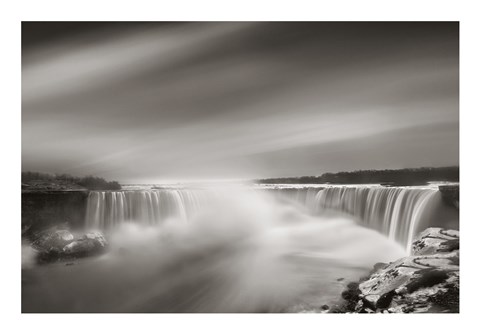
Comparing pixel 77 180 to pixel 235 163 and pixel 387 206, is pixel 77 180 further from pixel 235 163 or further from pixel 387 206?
pixel 387 206

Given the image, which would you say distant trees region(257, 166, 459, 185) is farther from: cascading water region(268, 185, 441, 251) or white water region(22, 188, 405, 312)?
white water region(22, 188, 405, 312)

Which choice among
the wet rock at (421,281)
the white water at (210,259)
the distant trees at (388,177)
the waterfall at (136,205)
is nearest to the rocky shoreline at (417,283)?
the wet rock at (421,281)

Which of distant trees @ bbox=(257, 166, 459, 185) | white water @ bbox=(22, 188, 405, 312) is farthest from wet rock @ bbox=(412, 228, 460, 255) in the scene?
distant trees @ bbox=(257, 166, 459, 185)

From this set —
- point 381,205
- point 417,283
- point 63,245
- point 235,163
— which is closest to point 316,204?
point 381,205

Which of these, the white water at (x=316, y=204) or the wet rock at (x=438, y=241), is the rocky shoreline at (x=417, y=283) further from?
the white water at (x=316, y=204)

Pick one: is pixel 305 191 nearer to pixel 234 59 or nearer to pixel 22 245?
pixel 234 59
